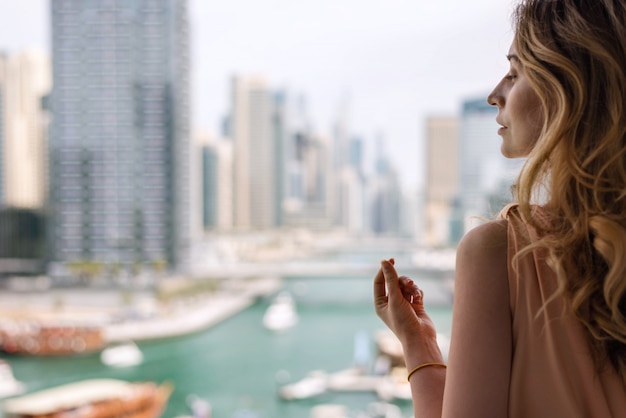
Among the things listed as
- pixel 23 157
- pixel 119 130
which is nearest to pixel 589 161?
pixel 119 130

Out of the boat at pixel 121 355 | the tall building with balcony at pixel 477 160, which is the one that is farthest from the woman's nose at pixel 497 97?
the boat at pixel 121 355

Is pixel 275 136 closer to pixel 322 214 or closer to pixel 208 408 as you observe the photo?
pixel 322 214

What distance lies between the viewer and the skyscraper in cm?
1111

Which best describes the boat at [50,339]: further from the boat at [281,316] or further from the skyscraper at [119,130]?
the boat at [281,316]

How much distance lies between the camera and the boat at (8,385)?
8.12 meters

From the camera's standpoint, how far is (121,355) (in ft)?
31.4

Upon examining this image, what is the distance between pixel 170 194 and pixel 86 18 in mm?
3201

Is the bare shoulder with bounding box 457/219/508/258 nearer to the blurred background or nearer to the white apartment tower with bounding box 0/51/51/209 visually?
the blurred background

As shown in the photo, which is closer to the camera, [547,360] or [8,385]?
[547,360]

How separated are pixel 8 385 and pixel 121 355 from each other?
165cm

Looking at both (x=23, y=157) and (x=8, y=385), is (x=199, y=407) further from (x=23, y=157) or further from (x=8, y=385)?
(x=23, y=157)

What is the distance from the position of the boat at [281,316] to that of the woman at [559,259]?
1046 cm

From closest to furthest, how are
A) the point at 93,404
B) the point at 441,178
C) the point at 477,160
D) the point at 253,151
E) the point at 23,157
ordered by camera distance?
the point at 93,404 < the point at 477,160 < the point at 23,157 < the point at 441,178 < the point at 253,151

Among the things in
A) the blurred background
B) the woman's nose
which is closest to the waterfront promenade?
the blurred background
